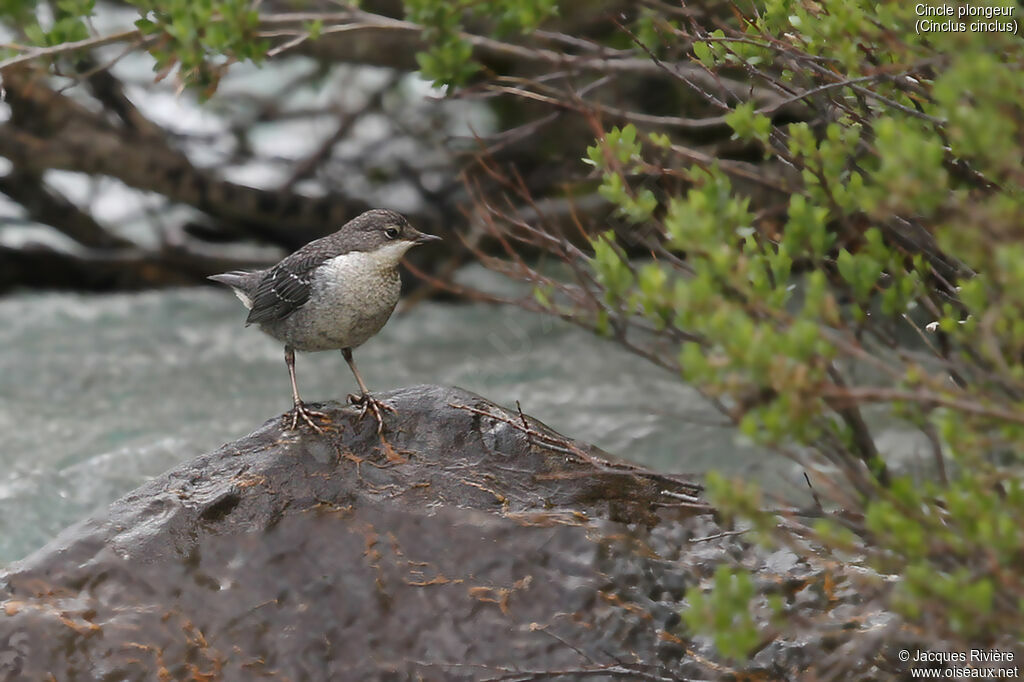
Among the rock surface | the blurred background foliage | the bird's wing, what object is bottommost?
the rock surface

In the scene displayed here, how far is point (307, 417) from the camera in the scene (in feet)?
15.2

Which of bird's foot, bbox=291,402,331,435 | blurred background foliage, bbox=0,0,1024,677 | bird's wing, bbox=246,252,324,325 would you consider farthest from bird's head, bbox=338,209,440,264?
bird's foot, bbox=291,402,331,435

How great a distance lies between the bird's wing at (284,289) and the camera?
16.6 feet

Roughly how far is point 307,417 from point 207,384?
418cm

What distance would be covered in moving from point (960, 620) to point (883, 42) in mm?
1503

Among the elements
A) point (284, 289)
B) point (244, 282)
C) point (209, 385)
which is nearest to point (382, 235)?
point (284, 289)

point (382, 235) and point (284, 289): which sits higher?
point (382, 235)

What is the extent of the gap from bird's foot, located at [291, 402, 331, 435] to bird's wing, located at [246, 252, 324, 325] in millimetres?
516

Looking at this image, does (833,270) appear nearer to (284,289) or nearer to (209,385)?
(284,289)

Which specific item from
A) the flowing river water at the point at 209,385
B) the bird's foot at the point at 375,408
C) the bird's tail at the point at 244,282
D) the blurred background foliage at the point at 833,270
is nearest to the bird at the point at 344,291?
the bird's foot at the point at 375,408

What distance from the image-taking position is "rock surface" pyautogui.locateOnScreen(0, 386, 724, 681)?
12.5ft

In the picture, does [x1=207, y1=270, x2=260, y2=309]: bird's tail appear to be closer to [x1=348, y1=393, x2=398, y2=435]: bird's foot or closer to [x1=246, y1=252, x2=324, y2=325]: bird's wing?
[x1=246, y1=252, x2=324, y2=325]: bird's wing

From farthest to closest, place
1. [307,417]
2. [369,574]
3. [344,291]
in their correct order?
[344,291], [307,417], [369,574]

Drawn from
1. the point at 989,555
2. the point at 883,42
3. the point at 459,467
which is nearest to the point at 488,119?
the point at 459,467
